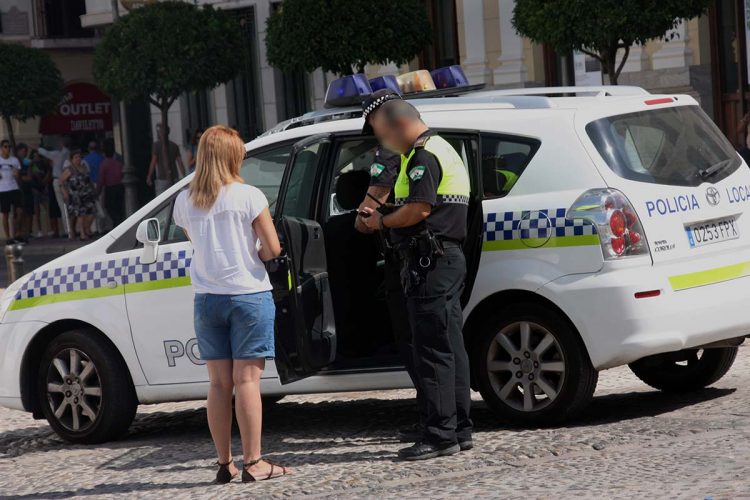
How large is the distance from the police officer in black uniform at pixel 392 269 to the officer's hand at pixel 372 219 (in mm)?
34

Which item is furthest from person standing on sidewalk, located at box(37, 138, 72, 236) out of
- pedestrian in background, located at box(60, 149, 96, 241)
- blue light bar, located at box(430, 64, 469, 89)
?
blue light bar, located at box(430, 64, 469, 89)

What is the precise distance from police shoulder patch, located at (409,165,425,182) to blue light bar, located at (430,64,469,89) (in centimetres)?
209

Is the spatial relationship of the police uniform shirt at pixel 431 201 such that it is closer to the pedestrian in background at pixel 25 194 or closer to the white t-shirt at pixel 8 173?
the white t-shirt at pixel 8 173

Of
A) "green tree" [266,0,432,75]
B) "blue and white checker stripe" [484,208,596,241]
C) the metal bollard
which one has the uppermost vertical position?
"green tree" [266,0,432,75]

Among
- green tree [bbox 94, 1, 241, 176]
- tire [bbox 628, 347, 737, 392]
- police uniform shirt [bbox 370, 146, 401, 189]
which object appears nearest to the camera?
police uniform shirt [bbox 370, 146, 401, 189]

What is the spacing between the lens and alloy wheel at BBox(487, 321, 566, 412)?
282 inches

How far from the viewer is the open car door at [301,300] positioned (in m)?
6.86

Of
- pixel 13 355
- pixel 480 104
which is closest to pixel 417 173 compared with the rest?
pixel 480 104

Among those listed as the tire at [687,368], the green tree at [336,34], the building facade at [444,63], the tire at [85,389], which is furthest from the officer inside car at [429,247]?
the green tree at [336,34]

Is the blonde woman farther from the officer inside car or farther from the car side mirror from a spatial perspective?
the car side mirror

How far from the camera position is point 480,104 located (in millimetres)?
7613

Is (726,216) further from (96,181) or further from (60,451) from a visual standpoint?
(96,181)

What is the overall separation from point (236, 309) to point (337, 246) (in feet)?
3.40

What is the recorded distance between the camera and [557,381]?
283 inches
